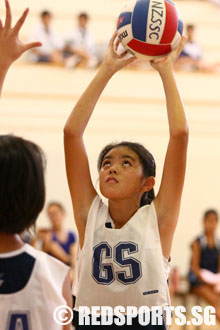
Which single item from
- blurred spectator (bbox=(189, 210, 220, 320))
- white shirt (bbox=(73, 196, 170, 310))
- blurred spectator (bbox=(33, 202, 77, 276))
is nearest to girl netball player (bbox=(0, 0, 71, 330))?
white shirt (bbox=(73, 196, 170, 310))

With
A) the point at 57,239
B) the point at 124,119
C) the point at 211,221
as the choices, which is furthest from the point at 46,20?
the point at 211,221

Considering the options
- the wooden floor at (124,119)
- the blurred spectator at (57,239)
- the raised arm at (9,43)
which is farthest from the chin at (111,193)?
the wooden floor at (124,119)

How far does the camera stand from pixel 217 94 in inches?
320

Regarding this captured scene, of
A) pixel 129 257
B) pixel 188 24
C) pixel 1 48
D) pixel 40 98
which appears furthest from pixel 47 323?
pixel 188 24

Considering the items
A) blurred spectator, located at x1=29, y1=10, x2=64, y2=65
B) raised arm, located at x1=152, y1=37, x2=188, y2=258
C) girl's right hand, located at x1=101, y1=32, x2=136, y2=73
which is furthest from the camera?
blurred spectator, located at x1=29, y1=10, x2=64, y2=65

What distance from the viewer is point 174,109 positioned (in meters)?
2.24

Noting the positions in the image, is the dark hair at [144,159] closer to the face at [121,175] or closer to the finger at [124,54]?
the face at [121,175]

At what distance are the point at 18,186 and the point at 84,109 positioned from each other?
74 cm

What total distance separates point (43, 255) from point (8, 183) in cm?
24

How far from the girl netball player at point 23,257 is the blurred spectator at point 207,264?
4472mm

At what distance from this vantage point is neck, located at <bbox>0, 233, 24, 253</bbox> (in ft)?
5.54

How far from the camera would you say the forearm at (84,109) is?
229 cm

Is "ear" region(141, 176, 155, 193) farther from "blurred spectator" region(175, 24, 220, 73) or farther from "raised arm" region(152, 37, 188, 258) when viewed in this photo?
"blurred spectator" region(175, 24, 220, 73)

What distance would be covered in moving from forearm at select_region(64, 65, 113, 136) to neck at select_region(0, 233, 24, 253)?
0.68m
